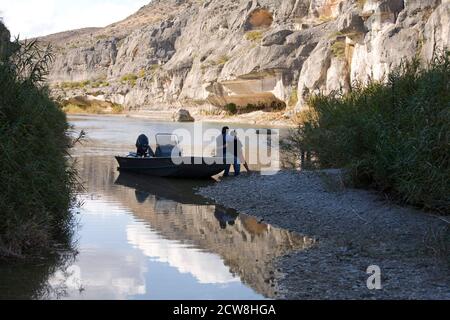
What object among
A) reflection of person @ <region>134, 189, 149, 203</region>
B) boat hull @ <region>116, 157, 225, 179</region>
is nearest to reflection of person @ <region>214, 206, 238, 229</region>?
reflection of person @ <region>134, 189, 149, 203</region>

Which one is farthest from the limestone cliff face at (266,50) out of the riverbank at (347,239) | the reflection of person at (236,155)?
the reflection of person at (236,155)

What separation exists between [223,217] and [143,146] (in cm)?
867

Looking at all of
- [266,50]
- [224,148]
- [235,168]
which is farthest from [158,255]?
[266,50]

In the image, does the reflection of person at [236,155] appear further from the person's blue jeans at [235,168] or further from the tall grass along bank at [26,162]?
the tall grass along bank at [26,162]

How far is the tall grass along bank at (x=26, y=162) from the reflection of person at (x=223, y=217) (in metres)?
3.41

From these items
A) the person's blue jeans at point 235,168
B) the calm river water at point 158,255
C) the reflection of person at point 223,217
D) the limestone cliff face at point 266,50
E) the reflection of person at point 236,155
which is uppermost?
the limestone cliff face at point 266,50

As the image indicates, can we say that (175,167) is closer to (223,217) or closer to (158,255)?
(223,217)

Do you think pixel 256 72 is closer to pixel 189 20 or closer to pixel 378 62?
pixel 378 62

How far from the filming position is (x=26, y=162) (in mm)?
9562

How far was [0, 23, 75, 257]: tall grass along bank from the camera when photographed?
357 inches

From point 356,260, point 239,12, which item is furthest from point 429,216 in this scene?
point 239,12

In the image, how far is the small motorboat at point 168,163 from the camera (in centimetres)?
1972

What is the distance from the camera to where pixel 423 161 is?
10.7 metres
